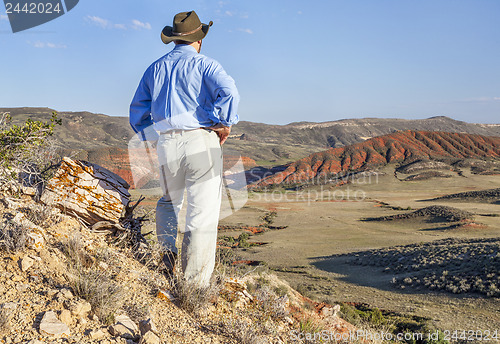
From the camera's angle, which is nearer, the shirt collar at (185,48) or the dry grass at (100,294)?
the dry grass at (100,294)

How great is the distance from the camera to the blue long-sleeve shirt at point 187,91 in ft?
9.12

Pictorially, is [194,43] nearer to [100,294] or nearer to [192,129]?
[192,129]

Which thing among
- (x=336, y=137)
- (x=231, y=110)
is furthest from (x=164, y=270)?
(x=336, y=137)

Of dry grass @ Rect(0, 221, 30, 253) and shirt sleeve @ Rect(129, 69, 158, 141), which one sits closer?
dry grass @ Rect(0, 221, 30, 253)

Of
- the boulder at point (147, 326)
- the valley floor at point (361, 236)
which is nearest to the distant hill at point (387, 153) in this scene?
the valley floor at point (361, 236)

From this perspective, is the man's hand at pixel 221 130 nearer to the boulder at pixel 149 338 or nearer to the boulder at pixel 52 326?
the boulder at pixel 149 338

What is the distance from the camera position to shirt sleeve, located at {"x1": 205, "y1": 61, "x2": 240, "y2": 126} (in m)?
2.68

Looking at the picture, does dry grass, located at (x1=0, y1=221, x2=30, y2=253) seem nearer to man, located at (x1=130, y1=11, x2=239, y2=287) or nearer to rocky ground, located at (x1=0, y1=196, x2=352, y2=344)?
rocky ground, located at (x1=0, y1=196, x2=352, y2=344)

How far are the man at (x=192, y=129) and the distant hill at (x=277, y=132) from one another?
86.0 metres

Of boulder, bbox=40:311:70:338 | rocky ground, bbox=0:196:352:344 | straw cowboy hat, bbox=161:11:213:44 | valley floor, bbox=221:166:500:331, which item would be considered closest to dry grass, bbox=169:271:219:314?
rocky ground, bbox=0:196:352:344

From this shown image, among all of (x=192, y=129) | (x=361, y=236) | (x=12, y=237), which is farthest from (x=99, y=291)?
(x=361, y=236)

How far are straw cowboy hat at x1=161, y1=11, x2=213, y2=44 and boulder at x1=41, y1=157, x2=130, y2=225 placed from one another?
1625mm

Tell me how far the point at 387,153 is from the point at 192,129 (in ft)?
210

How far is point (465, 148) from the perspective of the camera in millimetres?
66438
